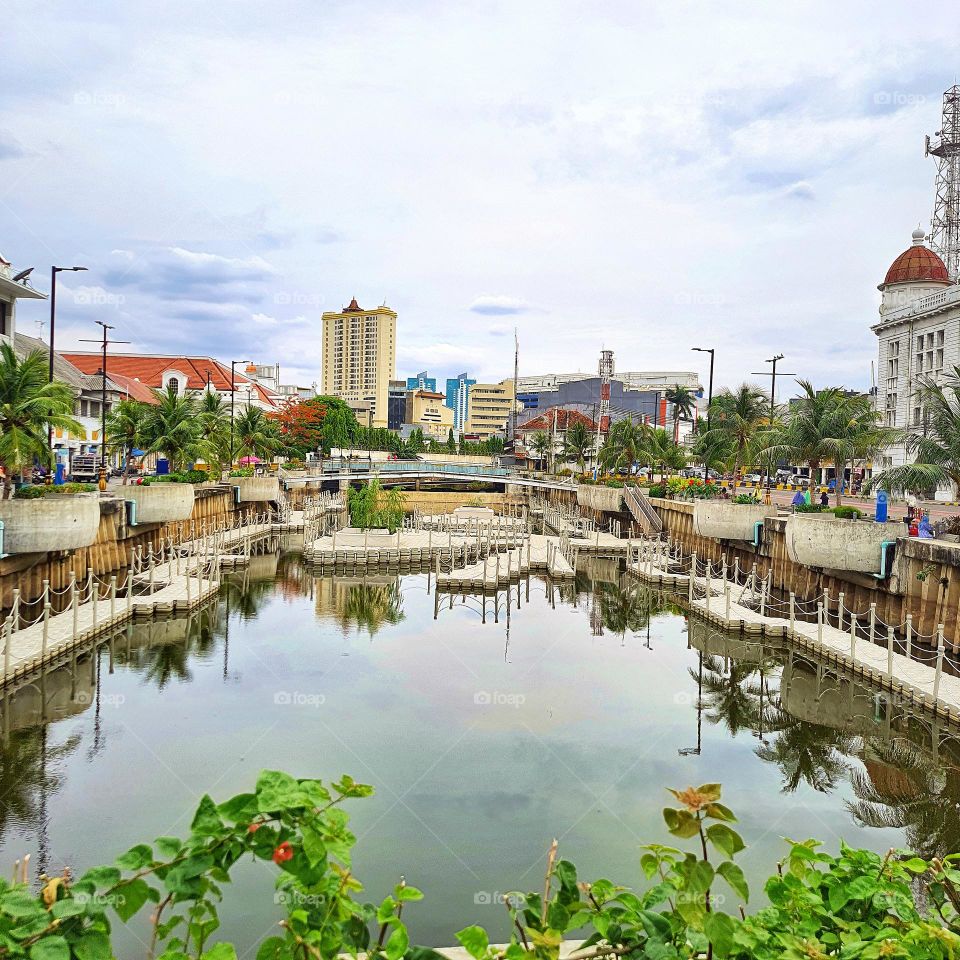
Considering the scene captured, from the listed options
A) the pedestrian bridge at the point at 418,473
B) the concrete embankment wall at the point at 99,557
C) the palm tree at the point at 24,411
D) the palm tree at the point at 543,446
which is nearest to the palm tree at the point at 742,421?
the pedestrian bridge at the point at 418,473

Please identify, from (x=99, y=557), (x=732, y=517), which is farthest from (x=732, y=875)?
(x=732, y=517)

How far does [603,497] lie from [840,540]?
125 feet

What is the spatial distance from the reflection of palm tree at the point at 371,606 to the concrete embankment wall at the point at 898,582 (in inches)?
733

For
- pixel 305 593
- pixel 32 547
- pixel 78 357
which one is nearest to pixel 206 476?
pixel 305 593

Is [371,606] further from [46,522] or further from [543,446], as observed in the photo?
[543,446]

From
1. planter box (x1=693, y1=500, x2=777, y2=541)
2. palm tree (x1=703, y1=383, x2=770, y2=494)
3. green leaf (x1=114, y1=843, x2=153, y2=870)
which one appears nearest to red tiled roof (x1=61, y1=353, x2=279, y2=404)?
palm tree (x1=703, y1=383, x2=770, y2=494)

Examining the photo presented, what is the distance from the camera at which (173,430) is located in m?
46.7

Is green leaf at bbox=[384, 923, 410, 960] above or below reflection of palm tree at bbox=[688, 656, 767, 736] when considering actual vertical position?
above

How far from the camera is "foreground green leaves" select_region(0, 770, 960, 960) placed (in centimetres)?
399

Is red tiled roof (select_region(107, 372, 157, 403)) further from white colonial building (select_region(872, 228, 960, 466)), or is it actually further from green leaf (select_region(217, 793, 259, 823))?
green leaf (select_region(217, 793, 259, 823))

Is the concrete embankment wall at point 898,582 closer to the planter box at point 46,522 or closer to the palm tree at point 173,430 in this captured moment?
the planter box at point 46,522

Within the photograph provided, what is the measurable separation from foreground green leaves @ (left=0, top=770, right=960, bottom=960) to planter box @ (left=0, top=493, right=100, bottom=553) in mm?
25703

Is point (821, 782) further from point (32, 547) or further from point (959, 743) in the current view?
point (32, 547)
